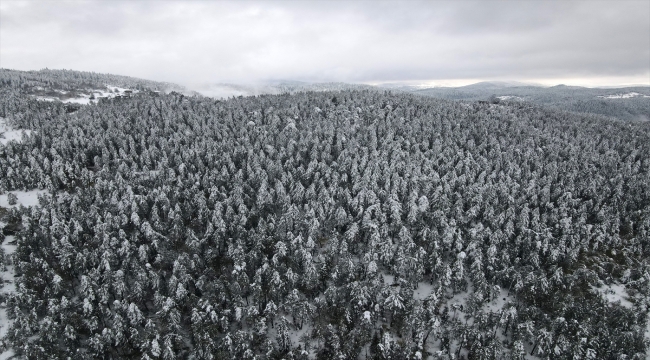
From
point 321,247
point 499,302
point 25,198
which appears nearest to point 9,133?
point 25,198

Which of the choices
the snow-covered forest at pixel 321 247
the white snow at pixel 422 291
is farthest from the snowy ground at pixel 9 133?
the white snow at pixel 422 291

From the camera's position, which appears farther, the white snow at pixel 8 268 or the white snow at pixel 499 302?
the white snow at pixel 499 302

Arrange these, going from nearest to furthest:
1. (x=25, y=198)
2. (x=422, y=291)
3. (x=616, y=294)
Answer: (x=616, y=294) → (x=422, y=291) → (x=25, y=198)

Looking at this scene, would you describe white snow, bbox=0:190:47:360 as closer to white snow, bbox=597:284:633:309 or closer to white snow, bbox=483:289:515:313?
white snow, bbox=483:289:515:313

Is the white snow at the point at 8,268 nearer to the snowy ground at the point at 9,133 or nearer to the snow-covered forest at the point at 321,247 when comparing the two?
the snow-covered forest at the point at 321,247

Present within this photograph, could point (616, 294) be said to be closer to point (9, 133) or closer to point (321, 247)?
point (321, 247)

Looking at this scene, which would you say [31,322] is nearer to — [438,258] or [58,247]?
[58,247]

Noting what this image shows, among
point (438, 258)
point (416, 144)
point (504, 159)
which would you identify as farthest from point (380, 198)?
point (504, 159)

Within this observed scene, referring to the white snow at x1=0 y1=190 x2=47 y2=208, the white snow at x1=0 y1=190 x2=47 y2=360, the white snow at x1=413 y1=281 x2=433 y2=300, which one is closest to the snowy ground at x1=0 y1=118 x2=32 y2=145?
the white snow at x1=0 y1=190 x2=47 y2=208
